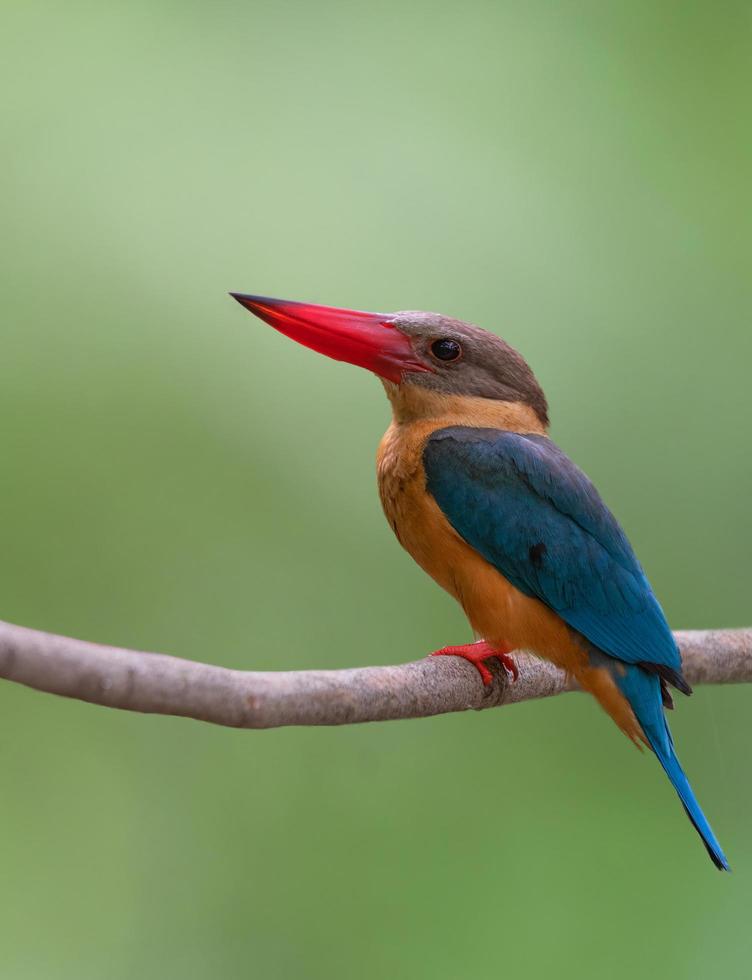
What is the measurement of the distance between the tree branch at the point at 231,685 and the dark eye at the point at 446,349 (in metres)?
0.68

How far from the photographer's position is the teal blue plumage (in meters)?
A: 2.47

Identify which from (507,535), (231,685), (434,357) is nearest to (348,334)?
(434,357)

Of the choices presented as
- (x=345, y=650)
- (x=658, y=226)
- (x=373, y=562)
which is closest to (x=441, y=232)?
(x=658, y=226)

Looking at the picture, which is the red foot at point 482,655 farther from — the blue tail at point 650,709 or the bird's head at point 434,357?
the bird's head at point 434,357

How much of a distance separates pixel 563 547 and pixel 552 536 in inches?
1.2

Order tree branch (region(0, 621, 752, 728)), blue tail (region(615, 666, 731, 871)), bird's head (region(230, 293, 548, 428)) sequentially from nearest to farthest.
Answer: tree branch (region(0, 621, 752, 728)) → blue tail (region(615, 666, 731, 871)) → bird's head (region(230, 293, 548, 428))

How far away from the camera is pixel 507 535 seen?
2537 millimetres

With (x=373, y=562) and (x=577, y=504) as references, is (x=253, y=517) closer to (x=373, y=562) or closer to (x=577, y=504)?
(x=373, y=562)

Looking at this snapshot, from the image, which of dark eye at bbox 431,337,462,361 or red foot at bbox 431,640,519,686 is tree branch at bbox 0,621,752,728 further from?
dark eye at bbox 431,337,462,361

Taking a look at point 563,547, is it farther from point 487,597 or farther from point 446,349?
point 446,349

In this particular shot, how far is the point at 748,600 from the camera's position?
12.3 ft

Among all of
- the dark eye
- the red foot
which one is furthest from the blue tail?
the dark eye

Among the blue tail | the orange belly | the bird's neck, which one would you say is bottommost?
the blue tail

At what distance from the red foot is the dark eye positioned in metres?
0.63
